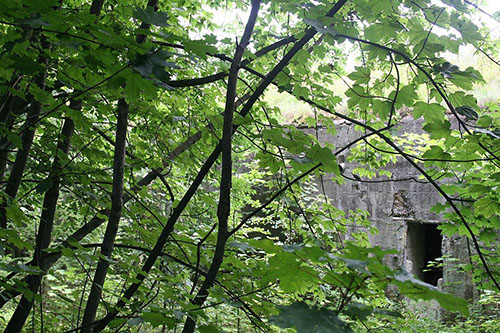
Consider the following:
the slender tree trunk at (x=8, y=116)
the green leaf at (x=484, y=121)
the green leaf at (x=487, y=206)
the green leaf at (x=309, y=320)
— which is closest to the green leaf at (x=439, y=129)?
the green leaf at (x=484, y=121)

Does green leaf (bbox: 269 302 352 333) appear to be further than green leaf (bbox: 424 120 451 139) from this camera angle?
No

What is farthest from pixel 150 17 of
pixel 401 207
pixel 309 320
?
pixel 401 207

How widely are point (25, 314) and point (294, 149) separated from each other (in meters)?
1.72

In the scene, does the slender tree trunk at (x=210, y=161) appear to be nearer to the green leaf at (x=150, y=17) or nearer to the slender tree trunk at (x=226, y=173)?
the slender tree trunk at (x=226, y=173)

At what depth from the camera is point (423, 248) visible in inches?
326

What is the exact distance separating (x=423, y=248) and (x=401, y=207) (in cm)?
146

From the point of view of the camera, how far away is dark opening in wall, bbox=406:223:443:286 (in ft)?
25.0

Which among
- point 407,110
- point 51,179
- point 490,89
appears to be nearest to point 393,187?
point 407,110

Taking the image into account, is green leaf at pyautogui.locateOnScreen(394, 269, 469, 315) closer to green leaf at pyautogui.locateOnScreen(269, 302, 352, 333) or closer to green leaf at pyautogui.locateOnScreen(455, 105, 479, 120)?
green leaf at pyautogui.locateOnScreen(269, 302, 352, 333)

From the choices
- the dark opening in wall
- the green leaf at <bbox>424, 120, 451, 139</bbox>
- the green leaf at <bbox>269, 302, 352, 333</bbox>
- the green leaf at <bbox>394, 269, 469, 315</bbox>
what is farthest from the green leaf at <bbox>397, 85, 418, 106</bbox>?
the dark opening in wall

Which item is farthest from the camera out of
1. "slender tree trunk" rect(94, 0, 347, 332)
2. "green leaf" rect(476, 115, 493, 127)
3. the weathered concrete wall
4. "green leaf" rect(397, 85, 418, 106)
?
the weathered concrete wall

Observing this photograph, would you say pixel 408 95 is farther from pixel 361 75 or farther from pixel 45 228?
pixel 45 228

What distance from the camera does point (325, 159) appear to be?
1288 mm

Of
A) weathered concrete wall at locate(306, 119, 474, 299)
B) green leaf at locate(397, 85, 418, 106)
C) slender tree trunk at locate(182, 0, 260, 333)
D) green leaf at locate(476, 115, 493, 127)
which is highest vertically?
weathered concrete wall at locate(306, 119, 474, 299)
